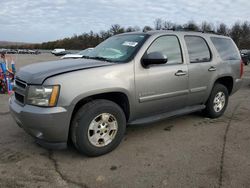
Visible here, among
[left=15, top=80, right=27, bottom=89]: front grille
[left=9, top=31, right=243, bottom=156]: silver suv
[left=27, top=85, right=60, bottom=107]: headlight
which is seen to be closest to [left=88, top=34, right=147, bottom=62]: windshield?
[left=9, top=31, right=243, bottom=156]: silver suv

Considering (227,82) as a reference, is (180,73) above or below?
above

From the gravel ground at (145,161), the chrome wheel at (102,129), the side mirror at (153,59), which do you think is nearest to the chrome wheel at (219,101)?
the gravel ground at (145,161)

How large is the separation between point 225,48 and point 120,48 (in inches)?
100

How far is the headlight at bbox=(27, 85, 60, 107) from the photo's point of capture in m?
3.24

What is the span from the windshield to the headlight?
1.17 m

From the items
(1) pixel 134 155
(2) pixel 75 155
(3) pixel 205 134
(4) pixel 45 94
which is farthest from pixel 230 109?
(4) pixel 45 94

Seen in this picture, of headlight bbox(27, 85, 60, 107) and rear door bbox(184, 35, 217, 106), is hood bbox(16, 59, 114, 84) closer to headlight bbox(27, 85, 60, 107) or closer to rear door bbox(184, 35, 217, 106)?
headlight bbox(27, 85, 60, 107)

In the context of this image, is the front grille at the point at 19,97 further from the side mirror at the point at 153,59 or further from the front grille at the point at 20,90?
the side mirror at the point at 153,59

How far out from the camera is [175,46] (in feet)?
15.1

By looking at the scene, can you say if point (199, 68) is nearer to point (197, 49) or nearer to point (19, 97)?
point (197, 49)

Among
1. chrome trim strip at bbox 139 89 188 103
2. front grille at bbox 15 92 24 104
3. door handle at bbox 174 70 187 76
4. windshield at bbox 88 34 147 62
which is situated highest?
windshield at bbox 88 34 147 62

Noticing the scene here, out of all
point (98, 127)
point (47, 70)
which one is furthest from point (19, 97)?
point (98, 127)

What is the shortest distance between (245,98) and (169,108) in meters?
4.42

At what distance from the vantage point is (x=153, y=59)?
155 inches
